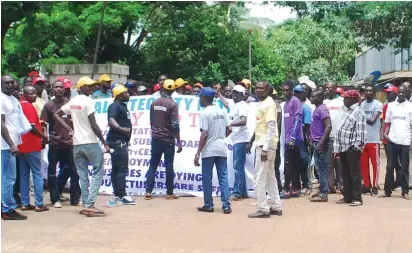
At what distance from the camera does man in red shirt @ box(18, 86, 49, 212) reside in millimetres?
9117

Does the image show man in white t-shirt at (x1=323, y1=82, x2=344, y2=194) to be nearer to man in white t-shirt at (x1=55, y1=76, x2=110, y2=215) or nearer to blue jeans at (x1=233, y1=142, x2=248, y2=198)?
blue jeans at (x1=233, y1=142, x2=248, y2=198)

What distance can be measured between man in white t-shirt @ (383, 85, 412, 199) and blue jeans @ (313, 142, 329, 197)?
3.83ft

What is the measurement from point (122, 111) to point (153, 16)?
717 inches

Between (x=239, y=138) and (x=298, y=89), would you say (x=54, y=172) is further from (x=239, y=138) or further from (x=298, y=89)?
(x=298, y=89)

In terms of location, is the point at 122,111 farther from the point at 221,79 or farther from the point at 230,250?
the point at 221,79

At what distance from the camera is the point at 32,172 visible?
9.30 metres

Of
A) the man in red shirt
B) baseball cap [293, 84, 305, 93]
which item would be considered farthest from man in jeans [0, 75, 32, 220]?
baseball cap [293, 84, 305, 93]

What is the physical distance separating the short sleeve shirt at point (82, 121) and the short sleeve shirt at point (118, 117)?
69cm

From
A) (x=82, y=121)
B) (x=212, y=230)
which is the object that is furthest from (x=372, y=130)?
(x=82, y=121)

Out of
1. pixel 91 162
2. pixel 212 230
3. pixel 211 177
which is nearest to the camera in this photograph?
pixel 212 230

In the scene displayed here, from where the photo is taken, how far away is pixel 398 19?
1889 cm

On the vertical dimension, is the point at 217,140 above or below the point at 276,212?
above

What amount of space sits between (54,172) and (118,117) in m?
1.26

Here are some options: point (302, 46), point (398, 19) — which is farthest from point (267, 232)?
point (302, 46)
